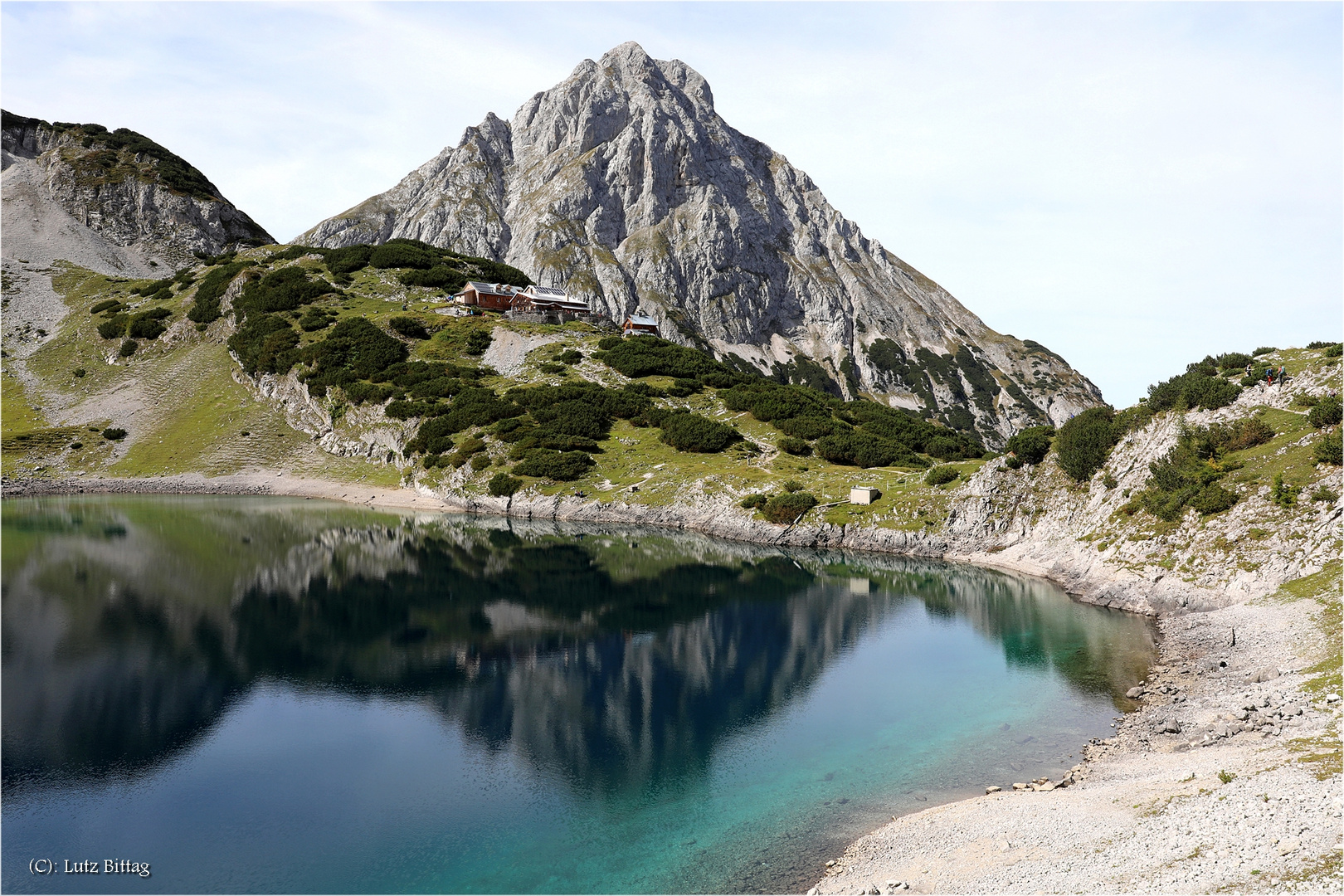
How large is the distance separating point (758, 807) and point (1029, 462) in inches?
2228

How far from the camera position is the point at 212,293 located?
133750mm

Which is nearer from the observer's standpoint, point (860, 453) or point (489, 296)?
point (860, 453)

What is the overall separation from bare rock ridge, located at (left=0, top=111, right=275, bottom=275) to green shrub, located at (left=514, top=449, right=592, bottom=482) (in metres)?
131

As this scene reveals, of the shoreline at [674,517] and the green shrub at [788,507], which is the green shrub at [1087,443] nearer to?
the shoreline at [674,517]

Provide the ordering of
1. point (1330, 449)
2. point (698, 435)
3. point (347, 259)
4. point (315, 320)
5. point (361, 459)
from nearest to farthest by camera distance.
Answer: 1. point (1330, 449)
2. point (698, 435)
3. point (361, 459)
4. point (315, 320)
5. point (347, 259)

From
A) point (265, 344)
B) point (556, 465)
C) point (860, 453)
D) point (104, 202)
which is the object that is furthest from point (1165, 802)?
point (104, 202)

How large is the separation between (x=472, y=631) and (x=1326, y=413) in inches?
2329

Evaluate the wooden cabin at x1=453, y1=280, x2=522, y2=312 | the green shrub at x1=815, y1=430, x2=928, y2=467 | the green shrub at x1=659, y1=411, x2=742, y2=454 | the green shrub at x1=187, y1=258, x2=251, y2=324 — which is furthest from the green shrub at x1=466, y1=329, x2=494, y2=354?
the green shrub at x1=815, y1=430, x2=928, y2=467

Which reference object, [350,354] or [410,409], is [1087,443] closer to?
[410,409]

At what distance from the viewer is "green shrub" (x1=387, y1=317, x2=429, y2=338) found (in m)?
124

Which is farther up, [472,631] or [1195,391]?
[1195,391]

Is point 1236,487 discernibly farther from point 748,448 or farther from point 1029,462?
point 748,448

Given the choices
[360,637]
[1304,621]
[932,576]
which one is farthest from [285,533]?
[1304,621]

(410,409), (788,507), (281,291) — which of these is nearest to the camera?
(788,507)
